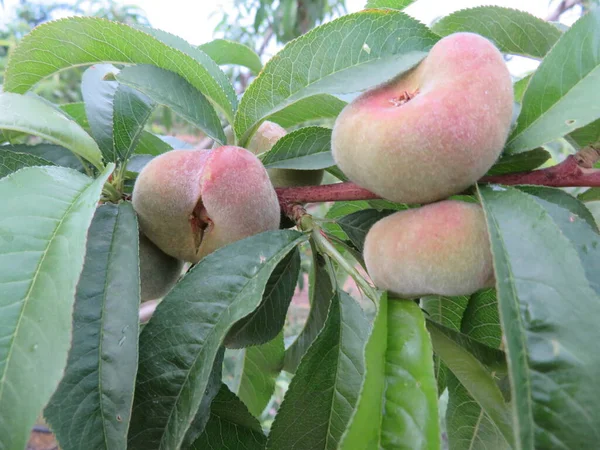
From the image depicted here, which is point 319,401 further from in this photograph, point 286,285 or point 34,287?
point 34,287

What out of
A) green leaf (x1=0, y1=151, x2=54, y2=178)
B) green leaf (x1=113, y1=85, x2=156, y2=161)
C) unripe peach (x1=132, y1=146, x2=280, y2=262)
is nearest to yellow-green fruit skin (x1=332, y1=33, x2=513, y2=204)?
unripe peach (x1=132, y1=146, x2=280, y2=262)

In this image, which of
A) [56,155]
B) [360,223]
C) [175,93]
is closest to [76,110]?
[56,155]

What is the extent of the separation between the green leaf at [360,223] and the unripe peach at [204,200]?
12cm

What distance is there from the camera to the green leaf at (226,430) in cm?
76

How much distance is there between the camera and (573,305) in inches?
17.7

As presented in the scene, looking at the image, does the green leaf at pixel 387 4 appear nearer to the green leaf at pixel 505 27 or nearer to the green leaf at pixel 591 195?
the green leaf at pixel 505 27

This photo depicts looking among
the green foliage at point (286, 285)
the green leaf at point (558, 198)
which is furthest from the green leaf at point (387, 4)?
the green leaf at point (558, 198)

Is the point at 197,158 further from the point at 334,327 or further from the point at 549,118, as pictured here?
the point at 549,118

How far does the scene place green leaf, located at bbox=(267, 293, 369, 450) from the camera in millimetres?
662

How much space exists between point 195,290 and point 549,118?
457 millimetres

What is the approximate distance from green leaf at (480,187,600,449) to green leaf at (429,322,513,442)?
0.57ft

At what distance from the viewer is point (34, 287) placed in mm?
485

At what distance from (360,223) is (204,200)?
Result: 25cm

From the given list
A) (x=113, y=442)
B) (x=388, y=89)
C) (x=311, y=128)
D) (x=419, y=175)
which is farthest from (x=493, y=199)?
(x=113, y=442)
